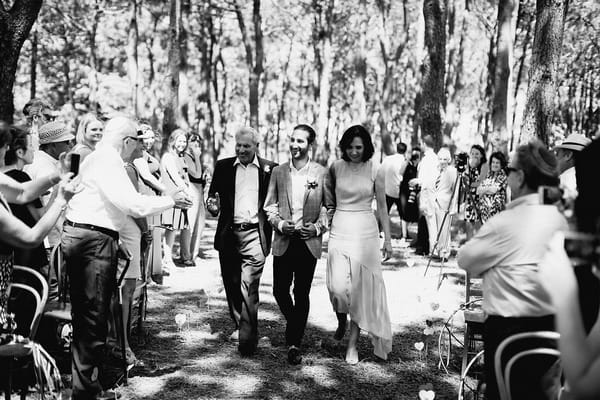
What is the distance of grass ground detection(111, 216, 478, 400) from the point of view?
6266mm

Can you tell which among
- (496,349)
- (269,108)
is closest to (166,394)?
(496,349)

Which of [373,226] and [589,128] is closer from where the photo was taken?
[373,226]

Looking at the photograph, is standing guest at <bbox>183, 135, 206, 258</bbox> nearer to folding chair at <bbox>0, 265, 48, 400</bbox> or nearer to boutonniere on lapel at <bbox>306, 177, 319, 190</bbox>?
boutonniere on lapel at <bbox>306, 177, 319, 190</bbox>

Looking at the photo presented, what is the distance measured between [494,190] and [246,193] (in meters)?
4.90

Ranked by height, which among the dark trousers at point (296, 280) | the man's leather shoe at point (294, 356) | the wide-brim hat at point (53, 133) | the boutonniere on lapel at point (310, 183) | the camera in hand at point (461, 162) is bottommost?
the man's leather shoe at point (294, 356)

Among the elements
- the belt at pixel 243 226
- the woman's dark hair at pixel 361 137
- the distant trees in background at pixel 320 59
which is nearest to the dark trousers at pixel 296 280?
the belt at pixel 243 226

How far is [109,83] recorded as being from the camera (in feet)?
112

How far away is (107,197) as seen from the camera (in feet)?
17.1

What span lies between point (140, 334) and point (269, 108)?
50.9 metres

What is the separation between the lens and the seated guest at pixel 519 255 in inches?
148

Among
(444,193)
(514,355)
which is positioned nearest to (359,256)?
(514,355)

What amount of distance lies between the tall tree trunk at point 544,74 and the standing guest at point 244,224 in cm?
360

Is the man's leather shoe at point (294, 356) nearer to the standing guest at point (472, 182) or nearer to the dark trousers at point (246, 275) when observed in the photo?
the dark trousers at point (246, 275)

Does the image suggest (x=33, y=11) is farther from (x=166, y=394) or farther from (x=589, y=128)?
(x=589, y=128)
